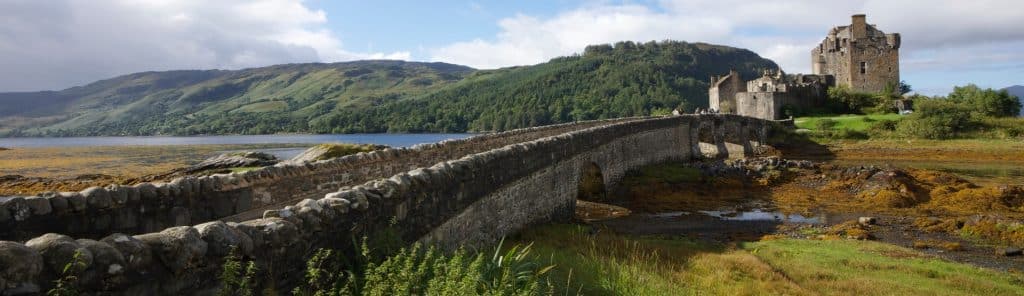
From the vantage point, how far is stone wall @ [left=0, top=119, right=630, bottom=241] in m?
7.59

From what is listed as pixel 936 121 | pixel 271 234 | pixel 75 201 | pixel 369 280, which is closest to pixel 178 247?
pixel 271 234

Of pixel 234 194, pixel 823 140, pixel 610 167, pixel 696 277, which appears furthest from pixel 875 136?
pixel 234 194

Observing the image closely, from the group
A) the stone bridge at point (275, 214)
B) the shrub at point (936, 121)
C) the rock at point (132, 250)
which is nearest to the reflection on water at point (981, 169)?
the shrub at point (936, 121)

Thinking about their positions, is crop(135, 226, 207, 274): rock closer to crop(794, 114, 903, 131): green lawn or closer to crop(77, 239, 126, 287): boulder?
crop(77, 239, 126, 287): boulder

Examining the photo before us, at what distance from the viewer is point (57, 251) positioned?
3.75 m

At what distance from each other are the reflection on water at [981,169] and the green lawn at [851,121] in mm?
10793

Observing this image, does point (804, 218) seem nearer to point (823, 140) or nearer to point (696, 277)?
point (696, 277)

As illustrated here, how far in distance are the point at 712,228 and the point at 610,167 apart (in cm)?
764

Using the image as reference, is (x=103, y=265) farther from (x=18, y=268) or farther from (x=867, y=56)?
(x=867, y=56)

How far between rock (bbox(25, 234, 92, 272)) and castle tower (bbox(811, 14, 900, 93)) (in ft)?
254

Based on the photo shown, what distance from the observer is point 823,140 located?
5659cm

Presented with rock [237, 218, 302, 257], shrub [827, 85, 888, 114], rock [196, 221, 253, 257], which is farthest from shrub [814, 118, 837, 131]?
rock [196, 221, 253, 257]

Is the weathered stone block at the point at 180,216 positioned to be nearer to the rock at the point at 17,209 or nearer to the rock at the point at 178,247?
the rock at the point at 17,209

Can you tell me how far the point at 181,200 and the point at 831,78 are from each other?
74509mm
